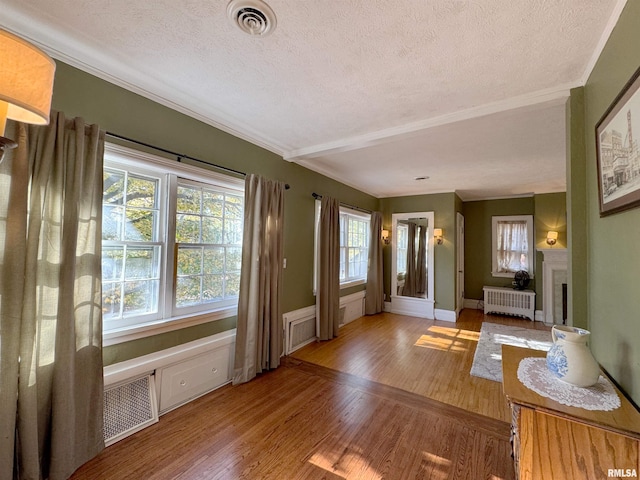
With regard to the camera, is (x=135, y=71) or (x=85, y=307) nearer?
(x=85, y=307)

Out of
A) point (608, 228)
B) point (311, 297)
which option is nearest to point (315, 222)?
point (311, 297)

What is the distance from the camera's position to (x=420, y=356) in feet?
11.5

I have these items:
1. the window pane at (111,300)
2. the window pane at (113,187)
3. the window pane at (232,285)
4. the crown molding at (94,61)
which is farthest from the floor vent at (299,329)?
the crown molding at (94,61)

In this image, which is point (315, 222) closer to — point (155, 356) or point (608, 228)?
point (155, 356)

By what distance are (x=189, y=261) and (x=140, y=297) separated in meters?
0.49

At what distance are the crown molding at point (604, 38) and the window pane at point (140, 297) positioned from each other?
3.30 meters

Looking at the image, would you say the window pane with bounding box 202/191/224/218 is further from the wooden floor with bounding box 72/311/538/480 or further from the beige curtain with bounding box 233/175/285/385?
the wooden floor with bounding box 72/311/538/480

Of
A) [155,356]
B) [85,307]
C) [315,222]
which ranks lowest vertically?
[155,356]

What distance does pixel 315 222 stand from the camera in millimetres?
3980

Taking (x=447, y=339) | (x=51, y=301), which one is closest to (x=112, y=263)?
(x=51, y=301)

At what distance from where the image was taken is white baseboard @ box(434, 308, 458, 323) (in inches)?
206

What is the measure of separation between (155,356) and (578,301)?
Result: 10.0 ft

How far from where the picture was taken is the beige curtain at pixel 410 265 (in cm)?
580

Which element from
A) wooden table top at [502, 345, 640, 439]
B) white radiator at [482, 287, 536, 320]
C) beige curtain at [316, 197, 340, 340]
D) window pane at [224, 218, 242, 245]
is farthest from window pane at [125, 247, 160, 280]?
white radiator at [482, 287, 536, 320]
